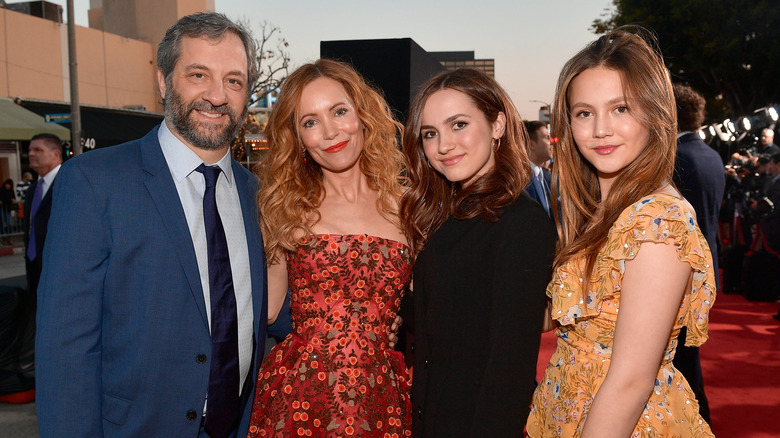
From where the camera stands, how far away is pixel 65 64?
2006 cm

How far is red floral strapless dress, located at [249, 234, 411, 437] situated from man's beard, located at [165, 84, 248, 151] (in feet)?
2.17

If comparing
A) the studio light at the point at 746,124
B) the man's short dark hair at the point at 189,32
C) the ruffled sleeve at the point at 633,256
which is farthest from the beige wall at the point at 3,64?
the ruffled sleeve at the point at 633,256

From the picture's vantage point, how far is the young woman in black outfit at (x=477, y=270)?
1633mm

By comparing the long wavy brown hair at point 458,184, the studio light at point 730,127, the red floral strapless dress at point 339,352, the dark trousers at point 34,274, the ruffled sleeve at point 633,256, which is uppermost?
the studio light at point 730,127

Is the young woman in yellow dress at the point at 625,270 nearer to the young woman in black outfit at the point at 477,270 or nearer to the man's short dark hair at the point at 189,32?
the young woman in black outfit at the point at 477,270

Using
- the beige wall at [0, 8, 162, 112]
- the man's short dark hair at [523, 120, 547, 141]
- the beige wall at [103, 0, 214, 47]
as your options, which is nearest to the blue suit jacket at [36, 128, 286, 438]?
the man's short dark hair at [523, 120, 547, 141]

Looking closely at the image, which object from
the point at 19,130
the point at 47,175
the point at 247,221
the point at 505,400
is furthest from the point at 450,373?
the point at 19,130

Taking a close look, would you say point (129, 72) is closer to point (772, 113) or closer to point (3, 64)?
point (3, 64)

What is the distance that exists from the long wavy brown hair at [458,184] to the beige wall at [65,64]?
1967cm

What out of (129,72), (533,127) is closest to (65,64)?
(129,72)

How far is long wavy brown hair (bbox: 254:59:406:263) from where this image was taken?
2.43 m

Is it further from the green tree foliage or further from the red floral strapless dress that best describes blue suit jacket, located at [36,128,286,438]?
the green tree foliage

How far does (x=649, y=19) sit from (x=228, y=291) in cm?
2115

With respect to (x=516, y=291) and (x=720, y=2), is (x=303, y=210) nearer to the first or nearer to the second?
(x=516, y=291)
